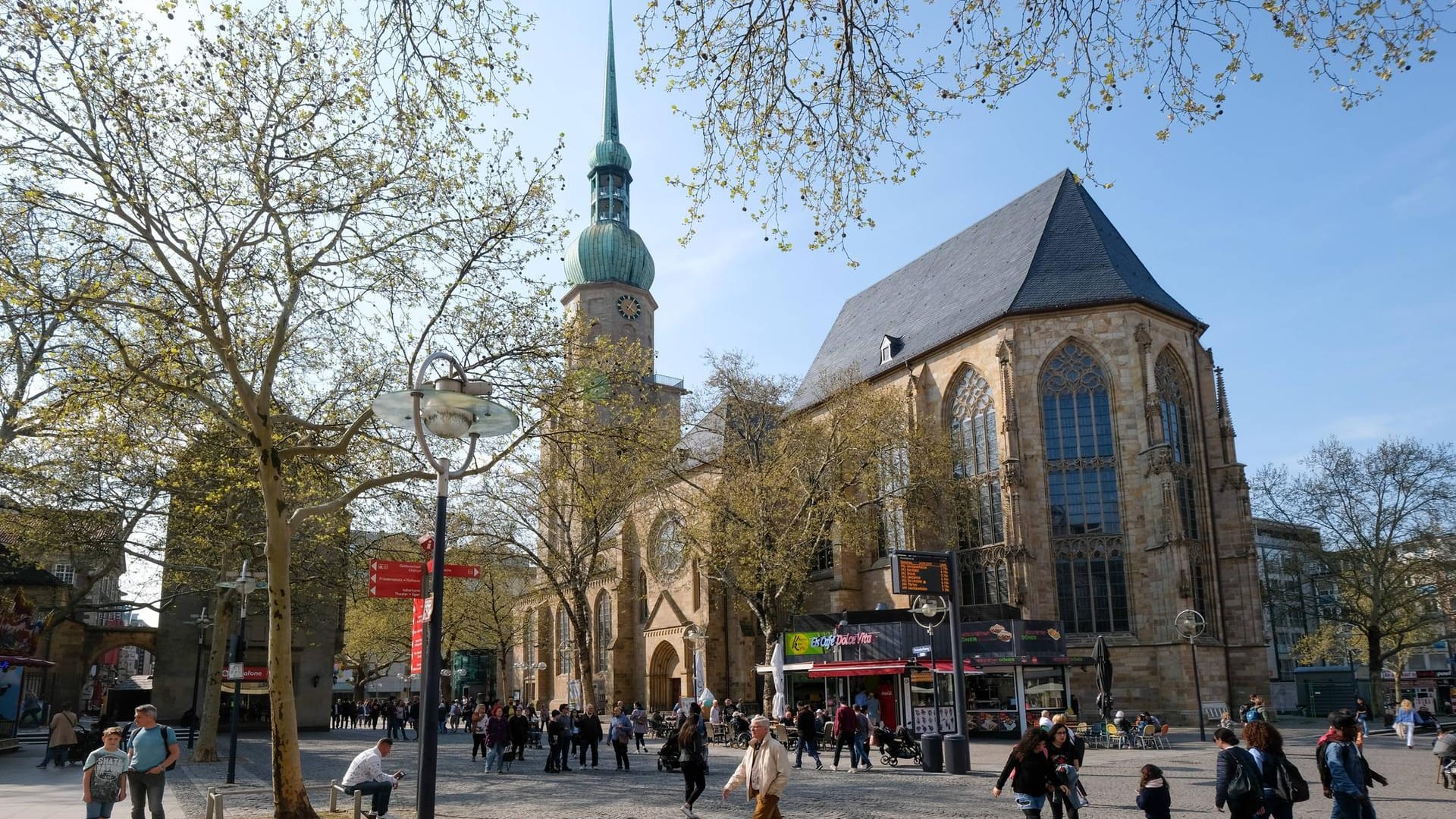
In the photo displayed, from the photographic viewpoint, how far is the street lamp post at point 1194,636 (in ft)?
87.2

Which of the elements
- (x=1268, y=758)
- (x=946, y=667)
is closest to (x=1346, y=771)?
(x=1268, y=758)

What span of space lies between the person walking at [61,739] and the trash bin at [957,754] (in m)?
18.9

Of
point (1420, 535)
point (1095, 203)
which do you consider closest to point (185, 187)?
point (1095, 203)

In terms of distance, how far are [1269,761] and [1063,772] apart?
2.42 meters

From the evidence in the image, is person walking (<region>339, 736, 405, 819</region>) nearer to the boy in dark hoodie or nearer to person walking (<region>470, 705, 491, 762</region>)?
the boy in dark hoodie

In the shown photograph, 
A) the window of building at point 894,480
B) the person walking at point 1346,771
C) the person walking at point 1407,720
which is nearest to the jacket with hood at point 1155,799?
the person walking at point 1346,771

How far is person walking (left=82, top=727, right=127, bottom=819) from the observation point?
32.2 feet

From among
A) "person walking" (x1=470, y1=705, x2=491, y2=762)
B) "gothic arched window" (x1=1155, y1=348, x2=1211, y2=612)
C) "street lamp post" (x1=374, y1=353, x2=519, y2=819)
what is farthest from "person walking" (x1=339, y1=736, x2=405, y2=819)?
"gothic arched window" (x1=1155, y1=348, x2=1211, y2=612)

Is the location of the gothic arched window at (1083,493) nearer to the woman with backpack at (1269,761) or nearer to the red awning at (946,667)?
the red awning at (946,667)

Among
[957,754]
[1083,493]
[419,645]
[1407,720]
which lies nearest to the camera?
[419,645]

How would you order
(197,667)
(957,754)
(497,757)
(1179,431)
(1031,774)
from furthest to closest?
(1179,431) → (197,667) → (497,757) → (957,754) → (1031,774)

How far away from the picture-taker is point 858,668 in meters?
28.6

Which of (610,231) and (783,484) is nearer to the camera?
(783,484)

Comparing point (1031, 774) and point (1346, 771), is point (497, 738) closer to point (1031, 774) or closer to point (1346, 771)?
point (1031, 774)
